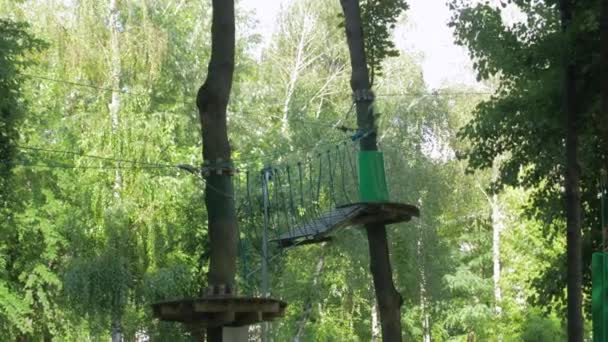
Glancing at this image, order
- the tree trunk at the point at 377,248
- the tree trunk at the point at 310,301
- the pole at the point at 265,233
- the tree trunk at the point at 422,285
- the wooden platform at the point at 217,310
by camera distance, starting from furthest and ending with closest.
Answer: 1. the tree trunk at the point at 310,301
2. the tree trunk at the point at 422,285
3. the tree trunk at the point at 377,248
4. the pole at the point at 265,233
5. the wooden platform at the point at 217,310

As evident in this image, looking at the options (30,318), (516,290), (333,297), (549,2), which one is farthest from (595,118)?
(516,290)

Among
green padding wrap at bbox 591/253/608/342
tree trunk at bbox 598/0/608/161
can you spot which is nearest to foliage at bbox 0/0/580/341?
tree trunk at bbox 598/0/608/161

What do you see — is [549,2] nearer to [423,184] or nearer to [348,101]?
[423,184]

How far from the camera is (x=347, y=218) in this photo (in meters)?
12.9

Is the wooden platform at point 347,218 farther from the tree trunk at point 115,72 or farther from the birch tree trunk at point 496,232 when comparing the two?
the birch tree trunk at point 496,232

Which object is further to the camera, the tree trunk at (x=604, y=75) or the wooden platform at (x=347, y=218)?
the wooden platform at (x=347, y=218)

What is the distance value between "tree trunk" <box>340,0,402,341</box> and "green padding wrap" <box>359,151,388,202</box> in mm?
603

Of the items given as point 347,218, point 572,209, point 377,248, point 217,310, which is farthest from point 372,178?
point 217,310

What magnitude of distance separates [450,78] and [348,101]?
3.46 meters

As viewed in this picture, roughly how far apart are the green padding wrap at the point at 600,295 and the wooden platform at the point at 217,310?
116 inches

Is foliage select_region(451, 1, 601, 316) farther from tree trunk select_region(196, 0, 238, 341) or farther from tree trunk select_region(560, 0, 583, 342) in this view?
tree trunk select_region(196, 0, 238, 341)

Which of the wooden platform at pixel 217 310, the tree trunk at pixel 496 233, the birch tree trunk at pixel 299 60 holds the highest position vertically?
the birch tree trunk at pixel 299 60

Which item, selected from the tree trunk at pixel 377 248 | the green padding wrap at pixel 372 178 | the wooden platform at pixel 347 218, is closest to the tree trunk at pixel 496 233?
the tree trunk at pixel 377 248

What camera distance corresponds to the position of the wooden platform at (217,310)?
10180mm
